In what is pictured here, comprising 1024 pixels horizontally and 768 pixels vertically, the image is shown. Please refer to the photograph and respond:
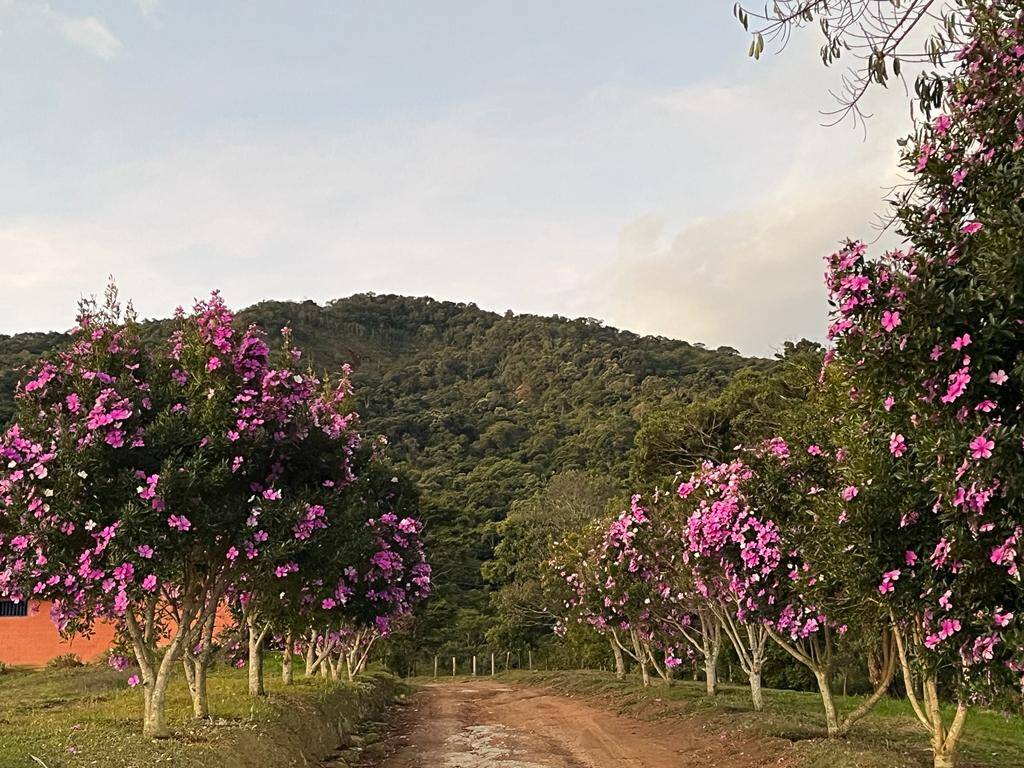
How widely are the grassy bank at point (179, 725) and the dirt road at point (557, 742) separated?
5.71 ft

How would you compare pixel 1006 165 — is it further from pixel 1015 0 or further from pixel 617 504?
pixel 617 504

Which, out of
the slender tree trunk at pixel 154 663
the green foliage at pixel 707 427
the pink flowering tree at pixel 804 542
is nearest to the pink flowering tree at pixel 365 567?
the slender tree trunk at pixel 154 663

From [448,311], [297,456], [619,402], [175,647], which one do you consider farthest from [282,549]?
[448,311]

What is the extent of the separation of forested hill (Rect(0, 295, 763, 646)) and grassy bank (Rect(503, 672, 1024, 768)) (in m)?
16.7

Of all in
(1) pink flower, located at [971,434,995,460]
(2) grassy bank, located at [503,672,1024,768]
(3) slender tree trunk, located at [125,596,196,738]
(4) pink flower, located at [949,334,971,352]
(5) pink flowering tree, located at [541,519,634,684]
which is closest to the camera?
(1) pink flower, located at [971,434,995,460]

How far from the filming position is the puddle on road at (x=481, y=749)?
15273 mm

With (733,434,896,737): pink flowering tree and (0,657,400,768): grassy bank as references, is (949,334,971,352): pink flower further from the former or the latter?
(0,657,400,768): grassy bank

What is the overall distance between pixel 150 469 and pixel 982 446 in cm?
989

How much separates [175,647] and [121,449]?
3.35m

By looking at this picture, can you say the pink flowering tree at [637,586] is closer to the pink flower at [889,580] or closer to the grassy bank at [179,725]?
the grassy bank at [179,725]

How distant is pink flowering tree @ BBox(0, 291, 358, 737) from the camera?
10.6 metres

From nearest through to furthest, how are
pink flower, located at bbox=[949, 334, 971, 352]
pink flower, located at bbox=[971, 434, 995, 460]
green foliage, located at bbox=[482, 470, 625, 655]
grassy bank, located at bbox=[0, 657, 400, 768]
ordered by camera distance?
pink flower, located at bbox=[971, 434, 995, 460] < pink flower, located at bbox=[949, 334, 971, 352] < grassy bank, located at bbox=[0, 657, 400, 768] < green foliage, located at bbox=[482, 470, 625, 655]

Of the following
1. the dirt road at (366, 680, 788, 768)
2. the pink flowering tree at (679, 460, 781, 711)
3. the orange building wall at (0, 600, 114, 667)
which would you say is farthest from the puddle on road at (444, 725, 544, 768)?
the orange building wall at (0, 600, 114, 667)

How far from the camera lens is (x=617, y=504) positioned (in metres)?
34.0
